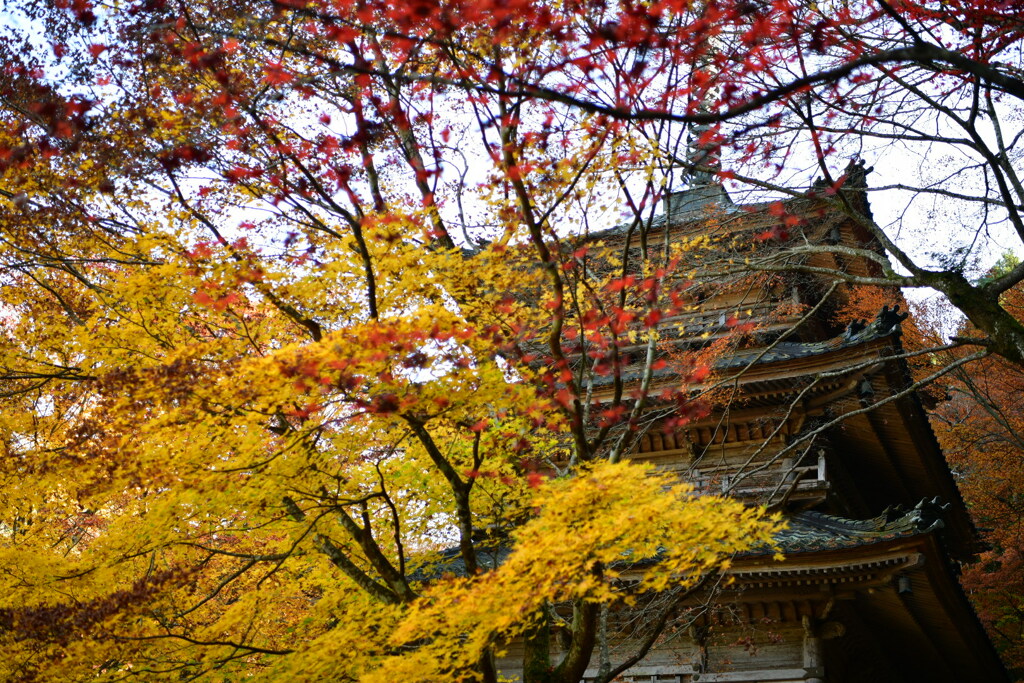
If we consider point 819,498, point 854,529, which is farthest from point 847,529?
point 819,498

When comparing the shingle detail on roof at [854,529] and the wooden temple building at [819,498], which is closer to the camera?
the shingle detail on roof at [854,529]

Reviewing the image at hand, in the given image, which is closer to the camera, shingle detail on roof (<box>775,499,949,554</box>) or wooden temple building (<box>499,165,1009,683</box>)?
shingle detail on roof (<box>775,499,949,554</box>)

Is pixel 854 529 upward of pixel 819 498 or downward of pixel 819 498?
downward

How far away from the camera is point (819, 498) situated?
9781mm

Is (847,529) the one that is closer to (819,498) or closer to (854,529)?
(854,529)

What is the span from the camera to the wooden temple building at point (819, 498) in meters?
8.19

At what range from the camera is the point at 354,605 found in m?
6.85

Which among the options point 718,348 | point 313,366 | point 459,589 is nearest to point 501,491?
point 459,589

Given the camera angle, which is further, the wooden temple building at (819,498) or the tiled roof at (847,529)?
the wooden temple building at (819,498)

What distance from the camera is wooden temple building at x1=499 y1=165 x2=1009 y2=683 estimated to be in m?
8.19

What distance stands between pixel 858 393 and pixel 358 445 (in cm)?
721

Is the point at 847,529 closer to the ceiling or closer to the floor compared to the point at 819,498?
closer to the floor

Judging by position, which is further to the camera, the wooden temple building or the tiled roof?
the wooden temple building

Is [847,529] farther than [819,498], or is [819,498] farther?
[819,498]
